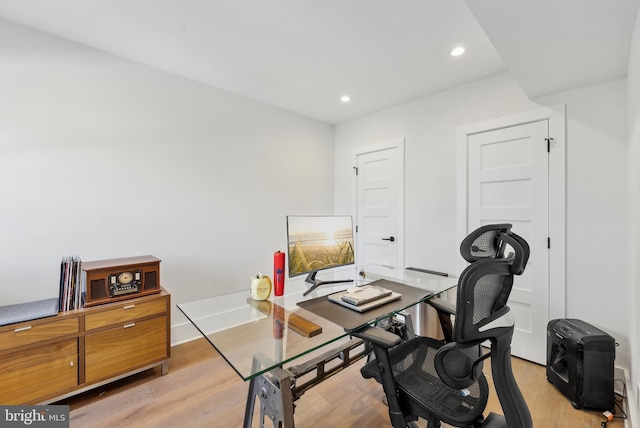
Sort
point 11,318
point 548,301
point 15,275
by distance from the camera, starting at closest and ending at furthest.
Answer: point 11,318, point 15,275, point 548,301

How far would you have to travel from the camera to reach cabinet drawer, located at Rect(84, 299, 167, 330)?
1.92 meters

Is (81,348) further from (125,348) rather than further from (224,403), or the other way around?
(224,403)

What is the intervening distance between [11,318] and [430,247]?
133 inches

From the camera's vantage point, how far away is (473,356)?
4.10 feet

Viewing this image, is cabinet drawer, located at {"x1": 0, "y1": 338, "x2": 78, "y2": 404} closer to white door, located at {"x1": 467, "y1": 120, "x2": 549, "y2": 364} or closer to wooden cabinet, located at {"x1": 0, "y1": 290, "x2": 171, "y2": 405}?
wooden cabinet, located at {"x1": 0, "y1": 290, "x2": 171, "y2": 405}

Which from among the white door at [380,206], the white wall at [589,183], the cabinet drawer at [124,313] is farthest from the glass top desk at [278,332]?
the white door at [380,206]

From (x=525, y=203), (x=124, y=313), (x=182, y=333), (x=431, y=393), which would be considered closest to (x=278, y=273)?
(x=431, y=393)

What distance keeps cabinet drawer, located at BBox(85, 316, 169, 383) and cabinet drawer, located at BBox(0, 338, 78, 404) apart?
0.30 feet

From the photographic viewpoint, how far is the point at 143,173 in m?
2.52

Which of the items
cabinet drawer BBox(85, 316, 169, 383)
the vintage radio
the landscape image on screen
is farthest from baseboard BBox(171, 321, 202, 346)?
the landscape image on screen

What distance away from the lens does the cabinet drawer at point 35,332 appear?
163 centimetres

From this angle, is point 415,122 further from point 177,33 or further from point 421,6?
point 177,33

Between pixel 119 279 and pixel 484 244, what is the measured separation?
2401 millimetres

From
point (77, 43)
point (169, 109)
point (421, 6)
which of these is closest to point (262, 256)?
point (169, 109)
